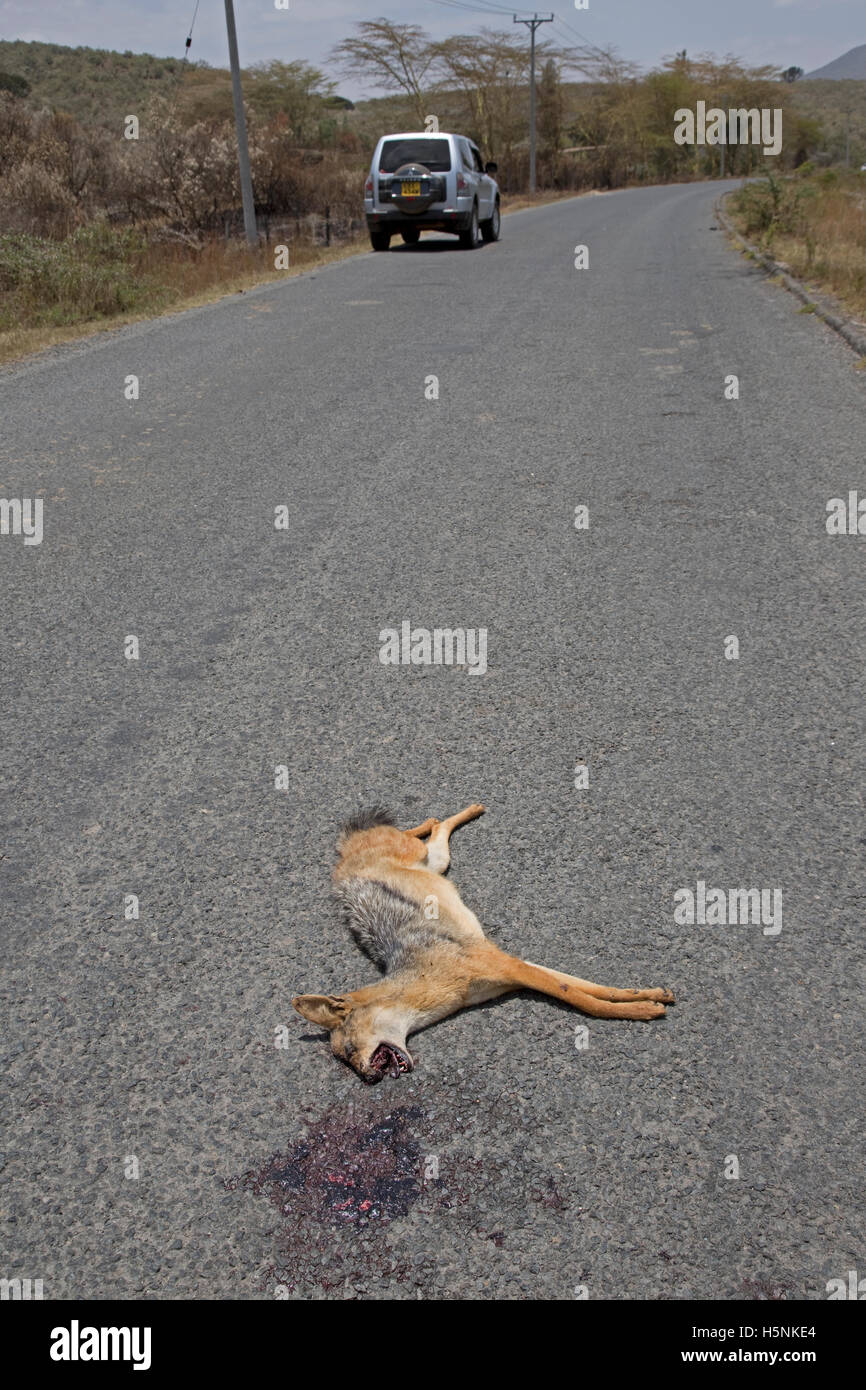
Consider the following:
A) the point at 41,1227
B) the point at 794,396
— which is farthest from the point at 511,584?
the point at 794,396

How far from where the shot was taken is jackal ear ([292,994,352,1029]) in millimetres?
2375

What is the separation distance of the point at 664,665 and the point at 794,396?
4998mm

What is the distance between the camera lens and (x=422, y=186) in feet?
57.3

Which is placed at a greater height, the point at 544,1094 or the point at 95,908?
the point at 95,908

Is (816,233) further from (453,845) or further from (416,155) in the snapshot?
(453,845)

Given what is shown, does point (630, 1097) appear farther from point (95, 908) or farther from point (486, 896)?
point (95, 908)

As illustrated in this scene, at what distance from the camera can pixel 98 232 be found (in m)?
14.5

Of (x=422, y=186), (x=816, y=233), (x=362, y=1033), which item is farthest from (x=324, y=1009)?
(x=816, y=233)

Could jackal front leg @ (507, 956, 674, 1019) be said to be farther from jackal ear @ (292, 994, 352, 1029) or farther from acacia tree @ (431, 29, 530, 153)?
acacia tree @ (431, 29, 530, 153)

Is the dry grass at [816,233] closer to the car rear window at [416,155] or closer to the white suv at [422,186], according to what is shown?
the white suv at [422,186]

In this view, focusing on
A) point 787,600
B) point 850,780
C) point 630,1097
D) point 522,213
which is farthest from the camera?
point 522,213

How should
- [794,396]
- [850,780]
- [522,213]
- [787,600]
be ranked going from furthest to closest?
[522,213]
[794,396]
[787,600]
[850,780]

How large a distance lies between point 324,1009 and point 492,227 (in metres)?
20.5

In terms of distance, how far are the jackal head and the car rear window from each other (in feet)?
57.7
